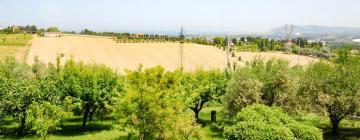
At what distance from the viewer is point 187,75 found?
42375 mm

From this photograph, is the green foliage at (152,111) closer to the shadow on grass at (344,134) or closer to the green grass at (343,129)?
the green grass at (343,129)

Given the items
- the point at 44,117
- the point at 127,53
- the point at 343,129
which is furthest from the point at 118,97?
the point at 127,53

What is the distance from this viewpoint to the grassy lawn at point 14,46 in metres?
78.1

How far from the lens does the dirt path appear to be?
3132 inches

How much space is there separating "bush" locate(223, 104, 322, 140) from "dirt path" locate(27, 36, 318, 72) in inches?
1954

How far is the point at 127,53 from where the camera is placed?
89250 millimetres

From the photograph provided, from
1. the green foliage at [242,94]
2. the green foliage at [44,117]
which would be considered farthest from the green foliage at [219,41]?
Result: the green foliage at [44,117]

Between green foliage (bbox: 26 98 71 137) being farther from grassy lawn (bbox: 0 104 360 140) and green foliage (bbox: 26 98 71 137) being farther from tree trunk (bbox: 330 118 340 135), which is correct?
tree trunk (bbox: 330 118 340 135)

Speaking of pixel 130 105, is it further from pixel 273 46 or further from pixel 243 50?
pixel 273 46

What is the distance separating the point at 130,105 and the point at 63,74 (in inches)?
548

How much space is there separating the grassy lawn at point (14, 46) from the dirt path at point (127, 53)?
1.63m

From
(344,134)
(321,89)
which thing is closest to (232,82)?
(321,89)

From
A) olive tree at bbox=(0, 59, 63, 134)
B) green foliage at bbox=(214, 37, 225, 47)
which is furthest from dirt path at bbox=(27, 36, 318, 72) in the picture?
olive tree at bbox=(0, 59, 63, 134)

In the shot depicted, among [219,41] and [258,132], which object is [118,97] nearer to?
[258,132]
